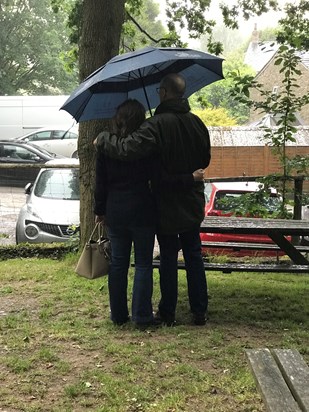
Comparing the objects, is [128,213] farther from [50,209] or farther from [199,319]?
[50,209]

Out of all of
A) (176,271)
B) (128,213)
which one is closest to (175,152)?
(128,213)

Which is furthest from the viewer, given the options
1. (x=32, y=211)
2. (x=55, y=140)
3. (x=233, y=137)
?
(x=233, y=137)

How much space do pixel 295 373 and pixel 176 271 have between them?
6.73ft

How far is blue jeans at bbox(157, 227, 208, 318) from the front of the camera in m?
4.59

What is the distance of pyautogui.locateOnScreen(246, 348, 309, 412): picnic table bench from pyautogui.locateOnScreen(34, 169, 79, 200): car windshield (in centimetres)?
761

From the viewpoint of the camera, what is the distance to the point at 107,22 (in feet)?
22.7

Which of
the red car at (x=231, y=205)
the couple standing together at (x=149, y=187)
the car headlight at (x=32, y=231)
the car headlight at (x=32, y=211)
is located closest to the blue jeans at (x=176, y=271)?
the couple standing together at (x=149, y=187)

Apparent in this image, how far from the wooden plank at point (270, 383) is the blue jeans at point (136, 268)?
1734 mm

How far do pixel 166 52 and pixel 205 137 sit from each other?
74 cm

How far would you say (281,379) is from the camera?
8.48 feet

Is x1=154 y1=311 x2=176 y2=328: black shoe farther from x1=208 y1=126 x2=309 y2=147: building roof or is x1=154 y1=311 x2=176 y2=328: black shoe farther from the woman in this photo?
x1=208 y1=126 x2=309 y2=147: building roof

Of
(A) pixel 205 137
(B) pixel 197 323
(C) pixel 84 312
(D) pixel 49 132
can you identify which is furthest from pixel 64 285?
(D) pixel 49 132

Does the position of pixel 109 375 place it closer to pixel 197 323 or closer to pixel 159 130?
pixel 197 323

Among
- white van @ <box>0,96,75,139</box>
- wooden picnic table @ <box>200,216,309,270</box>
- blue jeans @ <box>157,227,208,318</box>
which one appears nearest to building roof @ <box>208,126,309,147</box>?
white van @ <box>0,96,75,139</box>
